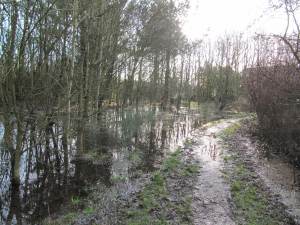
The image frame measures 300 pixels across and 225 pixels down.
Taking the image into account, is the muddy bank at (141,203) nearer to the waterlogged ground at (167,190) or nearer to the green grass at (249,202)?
the waterlogged ground at (167,190)

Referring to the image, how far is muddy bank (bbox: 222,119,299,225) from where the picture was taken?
17.8ft

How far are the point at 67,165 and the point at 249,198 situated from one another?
547 centimetres

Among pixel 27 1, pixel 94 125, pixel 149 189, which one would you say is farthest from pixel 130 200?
pixel 94 125

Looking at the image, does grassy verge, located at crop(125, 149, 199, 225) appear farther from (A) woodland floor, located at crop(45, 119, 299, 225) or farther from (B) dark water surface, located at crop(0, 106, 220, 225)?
(B) dark water surface, located at crop(0, 106, 220, 225)

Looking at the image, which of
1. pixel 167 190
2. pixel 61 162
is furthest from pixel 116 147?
pixel 167 190

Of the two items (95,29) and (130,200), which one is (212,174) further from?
(95,29)

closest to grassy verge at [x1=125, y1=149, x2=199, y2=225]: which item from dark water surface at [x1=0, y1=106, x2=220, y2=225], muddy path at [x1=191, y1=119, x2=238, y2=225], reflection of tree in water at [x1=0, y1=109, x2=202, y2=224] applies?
muddy path at [x1=191, y1=119, x2=238, y2=225]

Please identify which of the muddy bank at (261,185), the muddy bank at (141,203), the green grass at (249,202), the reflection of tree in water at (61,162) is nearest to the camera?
the muddy bank at (141,203)

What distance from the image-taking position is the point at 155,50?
21.5 metres

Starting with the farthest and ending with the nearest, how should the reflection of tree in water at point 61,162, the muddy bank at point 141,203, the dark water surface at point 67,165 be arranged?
the reflection of tree in water at point 61,162, the dark water surface at point 67,165, the muddy bank at point 141,203

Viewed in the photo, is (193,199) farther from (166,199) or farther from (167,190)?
(167,190)

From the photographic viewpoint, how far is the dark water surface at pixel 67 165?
617cm

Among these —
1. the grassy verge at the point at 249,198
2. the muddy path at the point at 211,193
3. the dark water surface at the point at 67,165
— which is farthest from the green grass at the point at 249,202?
the dark water surface at the point at 67,165

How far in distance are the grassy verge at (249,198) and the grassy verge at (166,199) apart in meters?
0.98
